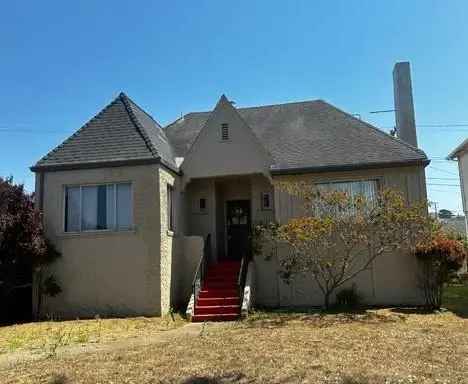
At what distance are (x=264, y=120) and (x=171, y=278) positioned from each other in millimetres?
8300

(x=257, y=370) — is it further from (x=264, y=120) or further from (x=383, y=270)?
(x=264, y=120)

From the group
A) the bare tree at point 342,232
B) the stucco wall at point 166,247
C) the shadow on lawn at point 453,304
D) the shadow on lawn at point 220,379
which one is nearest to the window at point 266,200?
the bare tree at point 342,232

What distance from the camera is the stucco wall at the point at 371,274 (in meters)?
15.5

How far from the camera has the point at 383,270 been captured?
1566cm

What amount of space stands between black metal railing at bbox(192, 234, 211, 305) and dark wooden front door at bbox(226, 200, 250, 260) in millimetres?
1416

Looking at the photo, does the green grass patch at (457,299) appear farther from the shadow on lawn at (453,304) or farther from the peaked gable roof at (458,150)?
the peaked gable roof at (458,150)

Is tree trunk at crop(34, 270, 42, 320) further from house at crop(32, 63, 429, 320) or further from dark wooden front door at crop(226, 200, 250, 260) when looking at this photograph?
dark wooden front door at crop(226, 200, 250, 260)

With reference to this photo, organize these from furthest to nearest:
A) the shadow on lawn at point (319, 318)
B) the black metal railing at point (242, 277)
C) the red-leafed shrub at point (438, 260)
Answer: the black metal railing at point (242, 277), the red-leafed shrub at point (438, 260), the shadow on lawn at point (319, 318)

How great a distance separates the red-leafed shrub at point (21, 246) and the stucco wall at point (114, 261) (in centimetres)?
41

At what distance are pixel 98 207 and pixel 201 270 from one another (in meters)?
4.09

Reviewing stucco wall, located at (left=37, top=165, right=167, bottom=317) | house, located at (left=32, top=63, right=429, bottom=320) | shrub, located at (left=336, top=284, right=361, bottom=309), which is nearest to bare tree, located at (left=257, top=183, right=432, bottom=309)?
shrub, located at (left=336, top=284, right=361, bottom=309)

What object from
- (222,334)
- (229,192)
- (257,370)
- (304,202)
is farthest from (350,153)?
(257,370)

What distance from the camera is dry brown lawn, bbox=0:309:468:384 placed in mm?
7281

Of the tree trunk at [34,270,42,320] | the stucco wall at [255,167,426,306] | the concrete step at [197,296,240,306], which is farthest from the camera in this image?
the stucco wall at [255,167,426,306]
